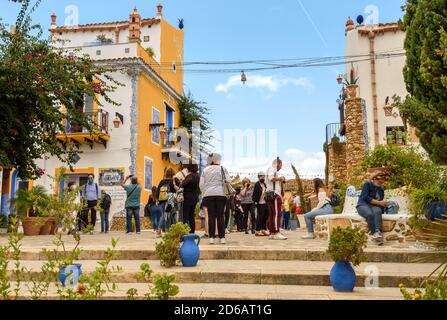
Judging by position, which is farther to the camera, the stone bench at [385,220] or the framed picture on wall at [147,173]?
the framed picture on wall at [147,173]

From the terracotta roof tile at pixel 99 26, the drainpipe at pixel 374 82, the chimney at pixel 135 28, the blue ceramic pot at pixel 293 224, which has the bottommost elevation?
the blue ceramic pot at pixel 293 224

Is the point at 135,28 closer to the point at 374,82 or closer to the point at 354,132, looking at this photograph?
the point at 354,132

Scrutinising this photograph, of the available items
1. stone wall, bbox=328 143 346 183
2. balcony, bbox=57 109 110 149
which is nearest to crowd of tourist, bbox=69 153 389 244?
balcony, bbox=57 109 110 149

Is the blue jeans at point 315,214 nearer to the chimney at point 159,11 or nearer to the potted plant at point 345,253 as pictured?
the potted plant at point 345,253

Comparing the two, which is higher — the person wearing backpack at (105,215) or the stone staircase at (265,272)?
the person wearing backpack at (105,215)

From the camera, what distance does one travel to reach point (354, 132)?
1903 centimetres

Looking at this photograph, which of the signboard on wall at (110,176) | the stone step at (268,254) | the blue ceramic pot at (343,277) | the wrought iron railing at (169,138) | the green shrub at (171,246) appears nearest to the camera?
the blue ceramic pot at (343,277)

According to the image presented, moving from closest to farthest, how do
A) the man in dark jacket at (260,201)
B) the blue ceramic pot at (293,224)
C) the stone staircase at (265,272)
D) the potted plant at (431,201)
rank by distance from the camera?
the stone staircase at (265,272)
the potted plant at (431,201)
the man in dark jacket at (260,201)
the blue ceramic pot at (293,224)

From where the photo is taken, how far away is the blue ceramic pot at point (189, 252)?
21.2ft

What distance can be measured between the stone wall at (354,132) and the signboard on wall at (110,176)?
9531 millimetres

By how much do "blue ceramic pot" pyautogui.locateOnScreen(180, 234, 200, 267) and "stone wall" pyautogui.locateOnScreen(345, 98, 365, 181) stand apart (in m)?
13.4

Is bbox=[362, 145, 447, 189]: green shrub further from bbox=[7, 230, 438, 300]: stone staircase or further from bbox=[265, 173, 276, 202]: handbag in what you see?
bbox=[7, 230, 438, 300]: stone staircase

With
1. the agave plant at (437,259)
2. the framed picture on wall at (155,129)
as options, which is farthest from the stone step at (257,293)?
the framed picture on wall at (155,129)
